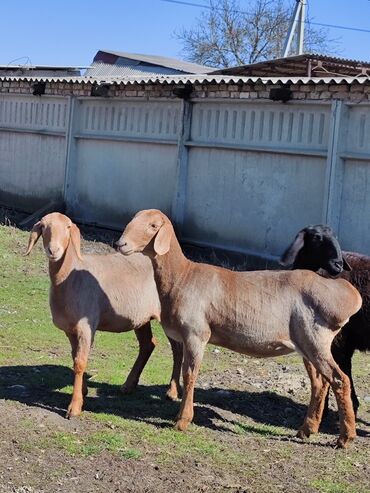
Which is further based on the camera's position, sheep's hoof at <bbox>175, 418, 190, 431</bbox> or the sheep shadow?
the sheep shadow

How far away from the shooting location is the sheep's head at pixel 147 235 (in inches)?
268

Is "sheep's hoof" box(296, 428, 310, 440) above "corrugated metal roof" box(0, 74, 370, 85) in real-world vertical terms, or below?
below

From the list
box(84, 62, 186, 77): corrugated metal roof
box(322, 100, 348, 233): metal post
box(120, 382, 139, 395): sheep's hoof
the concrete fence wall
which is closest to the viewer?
box(120, 382, 139, 395): sheep's hoof

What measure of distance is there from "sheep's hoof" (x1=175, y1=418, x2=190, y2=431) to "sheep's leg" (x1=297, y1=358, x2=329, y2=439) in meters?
0.86

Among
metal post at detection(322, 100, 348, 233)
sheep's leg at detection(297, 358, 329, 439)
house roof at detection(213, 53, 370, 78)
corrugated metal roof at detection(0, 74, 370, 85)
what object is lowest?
sheep's leg at detection(297, 358, 329, 439)

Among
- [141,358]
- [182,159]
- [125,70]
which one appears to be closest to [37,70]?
[125,70]

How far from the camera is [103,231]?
18.2 metres

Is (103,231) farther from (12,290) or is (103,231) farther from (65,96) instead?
(12,290)

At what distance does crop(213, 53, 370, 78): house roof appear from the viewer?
65.6 ft

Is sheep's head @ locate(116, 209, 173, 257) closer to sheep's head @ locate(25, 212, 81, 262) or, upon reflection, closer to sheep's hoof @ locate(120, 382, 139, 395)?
sheep's head @ locate(25, 212, 81, 262)

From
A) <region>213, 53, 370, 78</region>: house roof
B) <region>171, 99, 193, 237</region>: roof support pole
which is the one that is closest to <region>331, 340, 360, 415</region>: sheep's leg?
<region>171, 99, 193, 237</region>: roof support pole

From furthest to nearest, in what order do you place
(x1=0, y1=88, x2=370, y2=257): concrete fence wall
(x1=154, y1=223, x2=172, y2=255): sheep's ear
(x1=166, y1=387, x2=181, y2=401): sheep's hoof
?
(x1=0, y1=88, x2=370, y2=257): concrete fence wall < (x1=166, y1=387, x2=181, y2=401): sheep's hoof < (x1=154, y1=223, x2=172, y2=255): sheep's ear

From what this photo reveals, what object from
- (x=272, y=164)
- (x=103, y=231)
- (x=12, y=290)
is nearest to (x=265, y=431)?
(x=12, y=290)

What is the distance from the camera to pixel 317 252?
750cm
